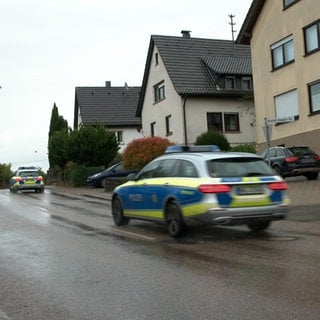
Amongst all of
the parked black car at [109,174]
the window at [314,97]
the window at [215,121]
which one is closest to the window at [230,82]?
the window at [215,121]

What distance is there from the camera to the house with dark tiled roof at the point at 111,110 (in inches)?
2206

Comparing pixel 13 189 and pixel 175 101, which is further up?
pixel 175 101

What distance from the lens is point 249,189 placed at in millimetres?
10648

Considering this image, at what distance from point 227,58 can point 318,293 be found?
120 ft

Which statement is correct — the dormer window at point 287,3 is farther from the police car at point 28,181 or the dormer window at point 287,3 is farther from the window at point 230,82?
the police car at point 28,181

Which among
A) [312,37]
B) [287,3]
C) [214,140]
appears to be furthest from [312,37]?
[214,140]

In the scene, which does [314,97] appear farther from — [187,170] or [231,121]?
[187,170]

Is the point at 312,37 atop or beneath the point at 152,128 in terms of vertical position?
atop

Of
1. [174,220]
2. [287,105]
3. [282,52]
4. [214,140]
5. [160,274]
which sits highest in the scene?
Result: [282,52]

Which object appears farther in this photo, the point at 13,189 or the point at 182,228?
the point at 13,189

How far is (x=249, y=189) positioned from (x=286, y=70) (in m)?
19.6

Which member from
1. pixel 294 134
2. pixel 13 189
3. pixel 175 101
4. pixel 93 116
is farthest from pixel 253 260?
pixel 93 116

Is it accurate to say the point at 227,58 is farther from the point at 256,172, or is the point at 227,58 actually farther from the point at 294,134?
the point at 256,172

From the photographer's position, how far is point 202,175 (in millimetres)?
10688
